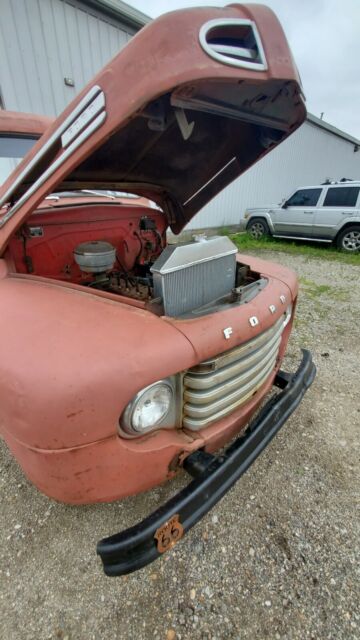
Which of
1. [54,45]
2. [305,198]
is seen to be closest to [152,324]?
[54,45]

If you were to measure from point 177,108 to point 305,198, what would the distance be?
8287 mm

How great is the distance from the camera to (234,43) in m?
1.13

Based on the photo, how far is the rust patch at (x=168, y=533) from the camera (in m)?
1.03

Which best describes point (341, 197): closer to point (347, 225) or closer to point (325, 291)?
point (347, 225)

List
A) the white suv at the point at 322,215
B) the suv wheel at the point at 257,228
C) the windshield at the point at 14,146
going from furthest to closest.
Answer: the suv wheel at the point at 257,228 → the white suv at the point at 322,215 → the windshield at the point at 14,146

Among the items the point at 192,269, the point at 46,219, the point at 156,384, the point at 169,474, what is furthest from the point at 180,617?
the point at 46,219

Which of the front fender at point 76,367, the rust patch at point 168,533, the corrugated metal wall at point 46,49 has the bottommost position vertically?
the rust patch at point 168,533

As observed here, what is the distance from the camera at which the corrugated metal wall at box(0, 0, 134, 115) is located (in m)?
4.84

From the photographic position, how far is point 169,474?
1232mm

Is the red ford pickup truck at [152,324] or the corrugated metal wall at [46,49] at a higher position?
the corrugated metal wall at [46,49]

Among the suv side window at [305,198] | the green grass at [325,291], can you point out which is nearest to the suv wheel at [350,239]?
the suv side window at [305,198]

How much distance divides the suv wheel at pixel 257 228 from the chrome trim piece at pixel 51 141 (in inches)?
349

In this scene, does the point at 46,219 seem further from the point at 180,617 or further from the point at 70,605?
the point at 180,617

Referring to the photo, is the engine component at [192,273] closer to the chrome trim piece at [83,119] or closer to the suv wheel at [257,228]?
the chrome trim piece at [83,119]
